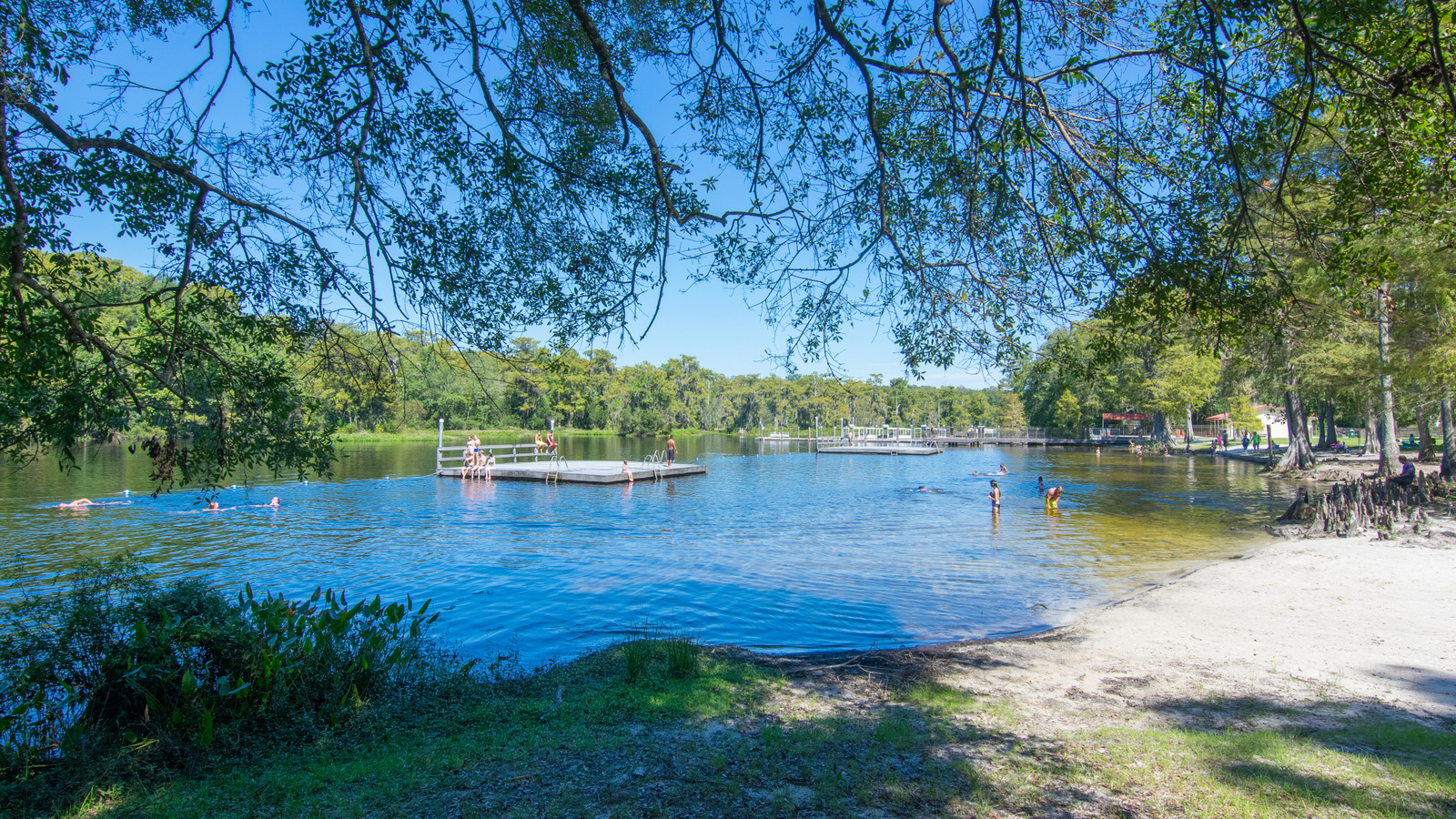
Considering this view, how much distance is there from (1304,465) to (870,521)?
82.1 ft

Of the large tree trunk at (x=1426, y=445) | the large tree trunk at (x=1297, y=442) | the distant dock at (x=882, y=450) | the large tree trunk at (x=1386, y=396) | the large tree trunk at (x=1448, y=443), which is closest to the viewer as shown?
the large tree trunk at (x=1386, y=396)

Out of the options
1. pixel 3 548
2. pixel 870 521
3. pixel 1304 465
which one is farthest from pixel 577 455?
pixel 1304 465

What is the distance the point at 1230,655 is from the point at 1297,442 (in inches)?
1345

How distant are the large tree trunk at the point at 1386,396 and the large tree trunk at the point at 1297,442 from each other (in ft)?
31.0

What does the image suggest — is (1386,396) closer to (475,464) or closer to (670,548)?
(670,548)

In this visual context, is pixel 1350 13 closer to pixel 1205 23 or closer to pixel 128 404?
pixel 1205 23

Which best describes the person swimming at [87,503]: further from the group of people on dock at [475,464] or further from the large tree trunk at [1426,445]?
the large tree trunk at [1426,445]

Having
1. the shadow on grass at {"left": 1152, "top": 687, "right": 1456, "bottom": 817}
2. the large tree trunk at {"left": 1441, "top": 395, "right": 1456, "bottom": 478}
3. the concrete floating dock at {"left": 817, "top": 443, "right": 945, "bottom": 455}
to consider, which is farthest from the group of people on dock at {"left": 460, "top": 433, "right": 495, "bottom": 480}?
the concrete floating dock at {"left": 817, "top": 443, "right": 945, "bottom": 455}

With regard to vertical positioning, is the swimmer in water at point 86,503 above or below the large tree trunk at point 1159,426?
below

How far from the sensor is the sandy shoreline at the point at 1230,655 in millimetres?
5855

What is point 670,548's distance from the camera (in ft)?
54.7

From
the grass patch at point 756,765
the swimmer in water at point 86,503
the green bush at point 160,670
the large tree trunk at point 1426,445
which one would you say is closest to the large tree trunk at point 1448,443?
the large tree trunk at point 1426,445

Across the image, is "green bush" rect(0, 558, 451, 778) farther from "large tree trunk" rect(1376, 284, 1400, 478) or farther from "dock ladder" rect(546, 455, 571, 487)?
"dock ladder" rect(546, 455, 571, 487)

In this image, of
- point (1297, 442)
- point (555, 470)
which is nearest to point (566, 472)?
point (555, 470)
